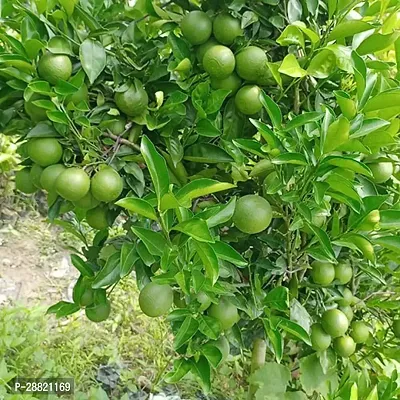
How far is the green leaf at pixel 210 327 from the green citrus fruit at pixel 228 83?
330mm

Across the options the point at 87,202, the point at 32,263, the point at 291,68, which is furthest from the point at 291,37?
the point at 32,263

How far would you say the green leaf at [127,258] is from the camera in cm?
72

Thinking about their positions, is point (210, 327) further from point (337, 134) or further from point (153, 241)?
point (337, 134)

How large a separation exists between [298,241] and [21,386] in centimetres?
110

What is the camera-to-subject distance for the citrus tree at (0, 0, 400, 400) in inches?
26.0

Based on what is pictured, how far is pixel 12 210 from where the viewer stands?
2729 mm

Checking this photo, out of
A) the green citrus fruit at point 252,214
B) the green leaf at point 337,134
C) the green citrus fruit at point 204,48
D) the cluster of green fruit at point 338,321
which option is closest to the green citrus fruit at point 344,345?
the cluster of green fruit at point 338,321

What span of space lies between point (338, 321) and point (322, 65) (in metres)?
0.41

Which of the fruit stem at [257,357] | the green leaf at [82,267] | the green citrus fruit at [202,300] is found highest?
the green citrus fruit at [202,300]

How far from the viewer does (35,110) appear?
0.76 meters

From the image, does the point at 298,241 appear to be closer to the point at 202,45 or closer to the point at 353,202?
the point at 353,202

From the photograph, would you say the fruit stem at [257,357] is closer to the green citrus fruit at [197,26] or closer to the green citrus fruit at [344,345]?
the green citrus fruit at [344,345]

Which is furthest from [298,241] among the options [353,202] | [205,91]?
[205,91]

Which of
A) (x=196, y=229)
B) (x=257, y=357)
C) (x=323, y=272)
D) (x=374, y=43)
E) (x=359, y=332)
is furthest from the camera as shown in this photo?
(x=257, y=357)
